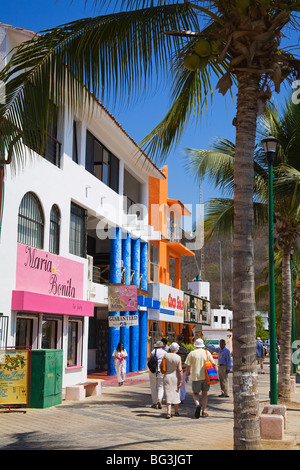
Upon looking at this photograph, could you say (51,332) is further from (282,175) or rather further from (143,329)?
(143,329)

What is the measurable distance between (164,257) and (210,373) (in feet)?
69.3

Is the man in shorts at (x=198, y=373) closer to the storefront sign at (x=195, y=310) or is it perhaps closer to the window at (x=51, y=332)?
the window at (x=51, y=332)

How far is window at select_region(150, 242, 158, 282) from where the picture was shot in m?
30.6

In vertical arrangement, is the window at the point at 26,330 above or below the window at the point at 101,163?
below

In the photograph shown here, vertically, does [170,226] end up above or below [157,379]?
above

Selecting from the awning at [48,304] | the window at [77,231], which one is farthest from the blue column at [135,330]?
Answer: the window at [77,231]

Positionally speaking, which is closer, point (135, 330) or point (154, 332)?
point (135, 330)

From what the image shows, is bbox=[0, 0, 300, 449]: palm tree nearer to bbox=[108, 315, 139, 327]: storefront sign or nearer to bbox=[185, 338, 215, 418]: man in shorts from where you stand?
bbox=[185, 338, 215, 418]: man in shorts

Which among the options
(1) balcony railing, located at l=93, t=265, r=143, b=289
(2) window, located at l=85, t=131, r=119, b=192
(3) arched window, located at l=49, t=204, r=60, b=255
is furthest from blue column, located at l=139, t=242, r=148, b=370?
(3) arched window, located at l=49, t=204, r=60, b=255

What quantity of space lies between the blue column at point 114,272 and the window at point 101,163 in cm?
222

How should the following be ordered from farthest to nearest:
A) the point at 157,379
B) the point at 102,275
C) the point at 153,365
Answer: the point at 102,275
the point at 157,379
the point at 153,365

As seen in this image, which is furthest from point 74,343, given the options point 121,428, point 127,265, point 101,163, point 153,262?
point 153,262

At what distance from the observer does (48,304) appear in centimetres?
1605

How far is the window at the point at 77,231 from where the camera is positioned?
19656 millimetres
